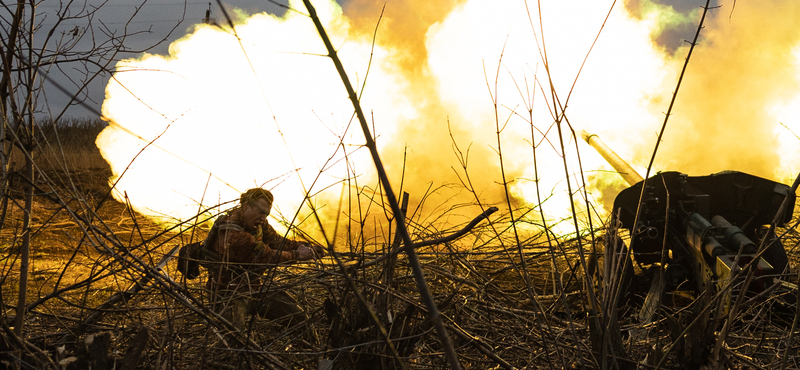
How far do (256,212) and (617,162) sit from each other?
177 inches

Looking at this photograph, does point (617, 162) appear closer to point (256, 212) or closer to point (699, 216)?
point (699, 216)

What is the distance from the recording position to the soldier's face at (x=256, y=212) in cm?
452

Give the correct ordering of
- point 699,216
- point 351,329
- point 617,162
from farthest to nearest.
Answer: point 617,162 → point 699,216 → point 351,329

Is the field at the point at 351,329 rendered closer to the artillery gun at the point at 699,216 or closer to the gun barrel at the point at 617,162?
the artillery gun at the point at 699,216

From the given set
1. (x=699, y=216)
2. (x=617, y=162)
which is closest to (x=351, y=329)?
(x=699, y=216)

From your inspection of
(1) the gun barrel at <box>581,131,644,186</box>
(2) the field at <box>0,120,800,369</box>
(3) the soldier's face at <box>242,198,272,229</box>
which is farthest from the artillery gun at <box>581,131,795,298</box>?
(3) the soldier's face at <box>242,198,272,229</box>

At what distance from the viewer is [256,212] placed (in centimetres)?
462

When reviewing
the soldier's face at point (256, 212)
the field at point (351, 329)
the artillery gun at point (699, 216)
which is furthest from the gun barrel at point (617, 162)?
the soldier's face at point (256, 212)

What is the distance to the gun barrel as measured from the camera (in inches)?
257

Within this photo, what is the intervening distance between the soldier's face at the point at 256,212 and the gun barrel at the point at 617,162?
3.52m

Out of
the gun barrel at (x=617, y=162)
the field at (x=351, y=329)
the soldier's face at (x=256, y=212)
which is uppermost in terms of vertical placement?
the gun barrel at (x=617, y=162)

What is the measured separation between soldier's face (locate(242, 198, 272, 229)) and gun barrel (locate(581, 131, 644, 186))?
11.5 feet

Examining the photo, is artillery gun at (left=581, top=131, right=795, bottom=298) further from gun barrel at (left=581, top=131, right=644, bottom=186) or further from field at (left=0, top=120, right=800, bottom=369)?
gun barrel at (left=581, top=131, right=644, bottom=186)

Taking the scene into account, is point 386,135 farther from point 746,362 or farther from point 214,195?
point 746,362
